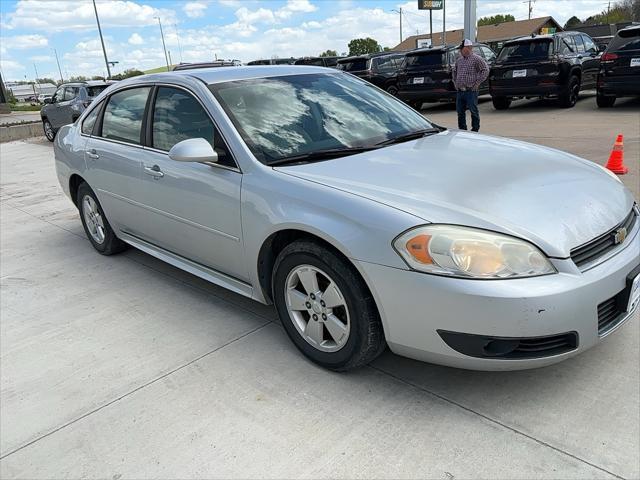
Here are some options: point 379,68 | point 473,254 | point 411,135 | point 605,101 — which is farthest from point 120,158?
point 379,68

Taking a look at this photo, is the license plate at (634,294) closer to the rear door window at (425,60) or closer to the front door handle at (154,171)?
the front door handle at (154,171)

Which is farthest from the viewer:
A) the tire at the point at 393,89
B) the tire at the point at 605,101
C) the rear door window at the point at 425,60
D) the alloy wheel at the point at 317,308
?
the tire at the point at 393,89

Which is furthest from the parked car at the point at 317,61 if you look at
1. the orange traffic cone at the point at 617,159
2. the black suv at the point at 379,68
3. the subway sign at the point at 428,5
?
the orange traffic cone at the point at 617,159

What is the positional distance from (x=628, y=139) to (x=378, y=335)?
7860mm

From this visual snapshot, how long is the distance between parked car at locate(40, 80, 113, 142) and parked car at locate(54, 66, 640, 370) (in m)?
11.5

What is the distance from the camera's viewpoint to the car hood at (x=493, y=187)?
237cm

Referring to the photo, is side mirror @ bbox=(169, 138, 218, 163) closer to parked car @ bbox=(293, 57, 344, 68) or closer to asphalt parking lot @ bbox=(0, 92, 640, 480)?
asphalt parking lot @ bbox=(0, 92, 640, 480)

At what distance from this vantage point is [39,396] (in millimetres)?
2904

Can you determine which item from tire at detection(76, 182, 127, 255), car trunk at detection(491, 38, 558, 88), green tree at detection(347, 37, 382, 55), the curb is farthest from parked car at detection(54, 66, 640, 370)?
green tree at detection(347, 37, 382, 55)

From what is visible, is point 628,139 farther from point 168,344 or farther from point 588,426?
point 168,344

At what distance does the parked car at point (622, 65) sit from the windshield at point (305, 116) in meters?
9.56

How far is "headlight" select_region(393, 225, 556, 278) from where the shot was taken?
2250 millimetres

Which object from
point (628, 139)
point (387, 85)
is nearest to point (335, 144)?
point (628, 139)

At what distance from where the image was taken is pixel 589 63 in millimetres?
13742
